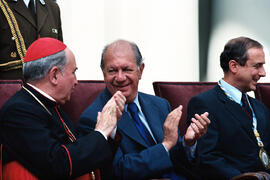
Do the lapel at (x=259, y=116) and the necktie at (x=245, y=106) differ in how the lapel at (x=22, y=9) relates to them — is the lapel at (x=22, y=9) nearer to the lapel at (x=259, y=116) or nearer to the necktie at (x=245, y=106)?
the necktie at (x=245, y=106)

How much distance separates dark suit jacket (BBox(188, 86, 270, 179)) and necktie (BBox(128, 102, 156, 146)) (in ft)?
1.19

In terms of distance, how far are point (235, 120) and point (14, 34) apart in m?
1.65

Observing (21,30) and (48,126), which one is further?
(21,30)

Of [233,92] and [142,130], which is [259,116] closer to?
[233,92]

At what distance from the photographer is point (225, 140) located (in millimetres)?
2543

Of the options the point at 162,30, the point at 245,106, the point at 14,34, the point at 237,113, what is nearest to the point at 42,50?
the point at 14,34

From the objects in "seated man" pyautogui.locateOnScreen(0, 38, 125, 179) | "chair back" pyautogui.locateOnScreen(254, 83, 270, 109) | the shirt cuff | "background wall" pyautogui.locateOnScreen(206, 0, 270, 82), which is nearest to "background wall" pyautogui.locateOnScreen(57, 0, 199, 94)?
"background wall" pyautogui.locateOnScreen(206, 0, 270, 82)

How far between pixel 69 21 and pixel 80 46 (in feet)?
0.93

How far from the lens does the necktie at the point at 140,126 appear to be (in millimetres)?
2308

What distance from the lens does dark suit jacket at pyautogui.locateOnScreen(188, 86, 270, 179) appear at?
2430mm

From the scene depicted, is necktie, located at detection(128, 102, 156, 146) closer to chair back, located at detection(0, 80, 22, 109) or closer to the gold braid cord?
chair back, located at detection(0, 80, 22, 109)

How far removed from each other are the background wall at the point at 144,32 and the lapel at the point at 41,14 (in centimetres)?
110

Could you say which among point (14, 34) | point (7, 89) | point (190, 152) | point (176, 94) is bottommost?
point (190, 152)

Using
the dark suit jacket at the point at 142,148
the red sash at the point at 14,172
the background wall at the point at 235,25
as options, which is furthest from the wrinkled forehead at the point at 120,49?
the background wall at the point at 235,25
